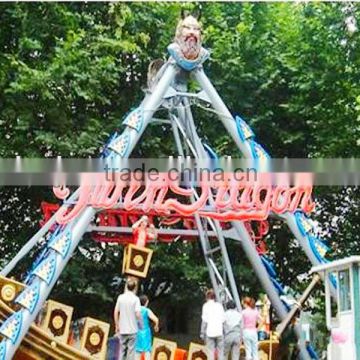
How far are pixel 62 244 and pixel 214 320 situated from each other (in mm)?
2920

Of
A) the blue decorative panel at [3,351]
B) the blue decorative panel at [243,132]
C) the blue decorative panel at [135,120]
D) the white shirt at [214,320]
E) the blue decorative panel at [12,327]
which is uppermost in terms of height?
the blue decorative panel at [243,132]

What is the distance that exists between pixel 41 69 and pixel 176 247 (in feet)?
19.9

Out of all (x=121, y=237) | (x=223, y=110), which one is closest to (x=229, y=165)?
(x=223, y=110)

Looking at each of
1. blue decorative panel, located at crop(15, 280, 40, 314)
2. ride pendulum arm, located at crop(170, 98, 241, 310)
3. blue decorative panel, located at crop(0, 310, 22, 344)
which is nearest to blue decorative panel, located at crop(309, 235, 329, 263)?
ride pendulum arm, located at crop(170, 98, 241, 310)

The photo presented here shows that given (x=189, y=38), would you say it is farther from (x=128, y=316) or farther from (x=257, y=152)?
(x=128, y=316)

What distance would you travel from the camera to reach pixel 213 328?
578 inches

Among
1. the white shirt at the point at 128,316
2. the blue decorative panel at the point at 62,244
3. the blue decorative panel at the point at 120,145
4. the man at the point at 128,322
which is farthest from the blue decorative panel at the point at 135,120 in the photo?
the white shirt at the point at 128,316

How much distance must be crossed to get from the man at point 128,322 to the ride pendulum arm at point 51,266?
174 cm

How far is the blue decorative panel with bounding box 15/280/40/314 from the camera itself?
578 inches

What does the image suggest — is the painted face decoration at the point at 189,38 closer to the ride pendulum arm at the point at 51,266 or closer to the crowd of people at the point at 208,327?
the ride pendulum arm at the point at 51,266

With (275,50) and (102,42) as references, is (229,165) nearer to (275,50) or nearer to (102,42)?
(102,42)

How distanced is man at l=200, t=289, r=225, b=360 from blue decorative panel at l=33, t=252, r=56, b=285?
2.65 metres

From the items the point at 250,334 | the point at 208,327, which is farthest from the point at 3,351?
the point at 250,334

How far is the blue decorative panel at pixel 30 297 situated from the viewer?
14.7 metres
